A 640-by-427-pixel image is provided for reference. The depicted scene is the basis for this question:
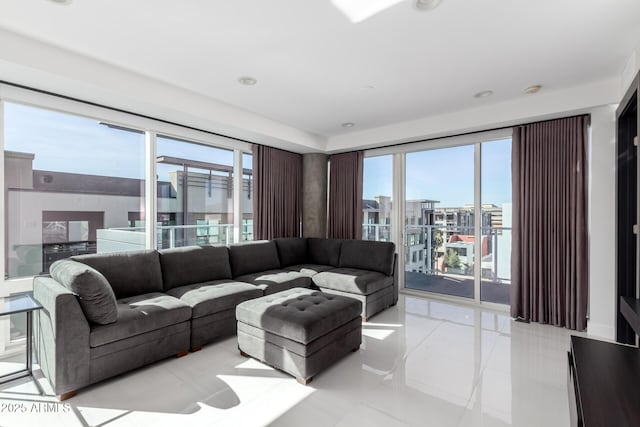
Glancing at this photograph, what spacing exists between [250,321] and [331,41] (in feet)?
7.66

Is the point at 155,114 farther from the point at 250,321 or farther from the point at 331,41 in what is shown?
the point at 250,321

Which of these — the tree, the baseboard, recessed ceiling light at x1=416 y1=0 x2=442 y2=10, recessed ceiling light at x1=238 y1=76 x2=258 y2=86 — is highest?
recessed ceiling light at x1=238 y1=76 x2=258 y2=86

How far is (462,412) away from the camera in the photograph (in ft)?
6.41

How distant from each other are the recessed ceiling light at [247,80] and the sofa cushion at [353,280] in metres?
2.46

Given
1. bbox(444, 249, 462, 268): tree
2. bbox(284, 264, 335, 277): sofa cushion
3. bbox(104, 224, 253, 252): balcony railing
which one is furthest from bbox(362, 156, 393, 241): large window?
bbox(104, 224, 253, 252): balcony railing

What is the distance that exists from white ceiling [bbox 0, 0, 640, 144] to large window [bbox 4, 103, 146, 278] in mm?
949

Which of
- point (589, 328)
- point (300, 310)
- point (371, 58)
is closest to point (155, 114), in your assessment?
point (371, 58)

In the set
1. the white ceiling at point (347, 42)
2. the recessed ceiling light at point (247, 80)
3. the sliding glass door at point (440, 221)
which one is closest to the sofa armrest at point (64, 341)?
the white ceiling at point (347, 42)

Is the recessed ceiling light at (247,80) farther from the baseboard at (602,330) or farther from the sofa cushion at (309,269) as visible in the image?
the baseboard at (602,330)

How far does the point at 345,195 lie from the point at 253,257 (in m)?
2.00

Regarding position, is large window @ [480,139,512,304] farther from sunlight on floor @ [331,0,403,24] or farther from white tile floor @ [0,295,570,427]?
sunlight on floor @ [331,0,403,24]

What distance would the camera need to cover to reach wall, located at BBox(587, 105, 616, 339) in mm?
3057

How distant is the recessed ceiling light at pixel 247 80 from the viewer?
2.96m

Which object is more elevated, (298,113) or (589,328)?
(298,113)
